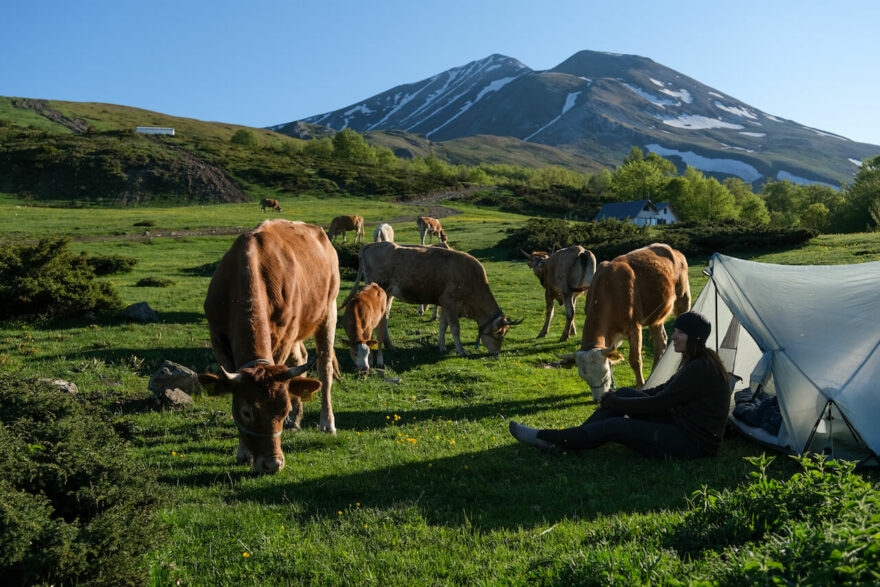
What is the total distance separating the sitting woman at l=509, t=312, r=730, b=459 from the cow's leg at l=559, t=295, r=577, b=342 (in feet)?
29.9

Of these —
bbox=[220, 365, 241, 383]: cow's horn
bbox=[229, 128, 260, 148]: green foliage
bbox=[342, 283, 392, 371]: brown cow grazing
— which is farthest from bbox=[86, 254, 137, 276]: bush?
bbox=[229, 128, 260, 148]: green foliage

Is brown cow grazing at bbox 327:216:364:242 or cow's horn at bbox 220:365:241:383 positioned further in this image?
brown cow grazing at bbox 327:216:364:242

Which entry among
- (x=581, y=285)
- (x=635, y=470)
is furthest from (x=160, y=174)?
(x=635, y=470)

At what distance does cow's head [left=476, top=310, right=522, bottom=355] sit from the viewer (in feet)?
47.6

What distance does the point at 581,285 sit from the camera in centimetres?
1761

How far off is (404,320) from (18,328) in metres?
10.7

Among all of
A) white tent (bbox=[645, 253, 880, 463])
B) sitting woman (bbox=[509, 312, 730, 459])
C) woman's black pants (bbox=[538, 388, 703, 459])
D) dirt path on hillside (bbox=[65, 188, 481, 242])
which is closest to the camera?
white tent (bbox=[645, 253, 880, 463])

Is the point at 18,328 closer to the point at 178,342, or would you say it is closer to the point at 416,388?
the point at 178,342

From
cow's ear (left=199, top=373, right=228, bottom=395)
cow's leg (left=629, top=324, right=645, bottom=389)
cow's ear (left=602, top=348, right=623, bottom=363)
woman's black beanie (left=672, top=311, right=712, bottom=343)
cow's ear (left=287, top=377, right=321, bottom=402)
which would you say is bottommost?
cow's leg (left=629, top=324, right=645, bottom=389)

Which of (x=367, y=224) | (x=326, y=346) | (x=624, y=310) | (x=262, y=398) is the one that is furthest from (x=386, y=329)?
(x=367, y=224)

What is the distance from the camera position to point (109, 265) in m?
26.5

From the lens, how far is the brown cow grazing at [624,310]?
9898 millimetres

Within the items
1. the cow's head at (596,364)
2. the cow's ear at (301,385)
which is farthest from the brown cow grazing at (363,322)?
the cow's ear at (301,385)

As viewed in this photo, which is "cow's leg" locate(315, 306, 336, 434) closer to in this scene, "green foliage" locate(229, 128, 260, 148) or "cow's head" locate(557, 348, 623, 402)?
"cow's head" locate(557, 348, 623, 402)
